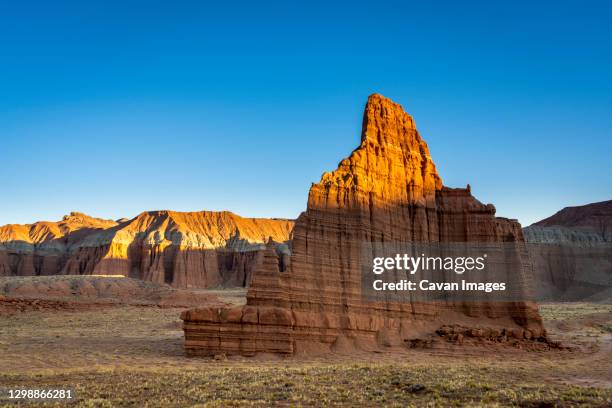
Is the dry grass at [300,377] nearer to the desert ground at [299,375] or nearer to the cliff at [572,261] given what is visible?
the desert ground at [299,375]

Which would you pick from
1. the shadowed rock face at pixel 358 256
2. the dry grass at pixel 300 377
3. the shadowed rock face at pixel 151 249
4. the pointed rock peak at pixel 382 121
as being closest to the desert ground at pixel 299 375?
the dry grass at pixel 300 377

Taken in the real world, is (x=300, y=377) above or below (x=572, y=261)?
below

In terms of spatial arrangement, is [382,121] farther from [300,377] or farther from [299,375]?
[300,377]

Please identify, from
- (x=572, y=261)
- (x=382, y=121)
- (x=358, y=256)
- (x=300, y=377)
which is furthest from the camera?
(x=572, y=261)

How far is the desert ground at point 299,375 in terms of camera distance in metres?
15.3

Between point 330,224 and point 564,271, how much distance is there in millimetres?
Result: 93392

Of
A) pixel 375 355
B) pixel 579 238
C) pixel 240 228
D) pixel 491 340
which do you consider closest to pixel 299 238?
pixel 375 355

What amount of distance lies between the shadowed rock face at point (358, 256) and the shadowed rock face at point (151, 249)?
295 feet

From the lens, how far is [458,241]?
31312 mm

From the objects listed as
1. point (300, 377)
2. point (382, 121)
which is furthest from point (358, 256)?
point (300, 377)

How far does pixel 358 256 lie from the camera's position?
88.9ft

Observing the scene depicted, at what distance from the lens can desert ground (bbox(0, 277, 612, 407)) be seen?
1526 centimetres

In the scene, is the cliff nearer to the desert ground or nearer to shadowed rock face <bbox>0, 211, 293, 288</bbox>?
shadowed rock face <bbox>0, 211, 293, 288</bbox>

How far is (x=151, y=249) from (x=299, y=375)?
110556 mm
